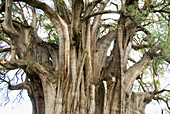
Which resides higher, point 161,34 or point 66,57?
point 161,34

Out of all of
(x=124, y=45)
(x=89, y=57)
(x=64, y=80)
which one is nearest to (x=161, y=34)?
(x=124, y=45)

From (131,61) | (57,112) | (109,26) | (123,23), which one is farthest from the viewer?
(131,61)

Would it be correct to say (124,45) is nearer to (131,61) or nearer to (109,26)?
(109,26)

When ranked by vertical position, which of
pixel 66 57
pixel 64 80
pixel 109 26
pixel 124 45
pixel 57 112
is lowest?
pixel 57 112

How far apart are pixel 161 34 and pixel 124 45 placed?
892 mm

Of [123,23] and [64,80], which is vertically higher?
[123,23]

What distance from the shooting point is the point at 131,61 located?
734cm

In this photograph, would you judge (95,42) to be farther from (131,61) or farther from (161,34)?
(131,61)

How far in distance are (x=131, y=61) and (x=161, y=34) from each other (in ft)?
9.76

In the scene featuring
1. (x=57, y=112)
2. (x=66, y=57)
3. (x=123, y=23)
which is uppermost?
(x=123, y=23)

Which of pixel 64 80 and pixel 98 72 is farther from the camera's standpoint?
pixel 98 72

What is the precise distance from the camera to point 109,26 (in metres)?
6.88

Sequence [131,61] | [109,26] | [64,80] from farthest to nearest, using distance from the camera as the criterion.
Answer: [131,61] < [109,26] < [64,80]

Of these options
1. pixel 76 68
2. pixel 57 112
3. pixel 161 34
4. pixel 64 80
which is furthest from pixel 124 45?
pixel 57 112
